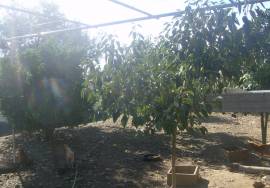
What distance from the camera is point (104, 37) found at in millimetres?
4781

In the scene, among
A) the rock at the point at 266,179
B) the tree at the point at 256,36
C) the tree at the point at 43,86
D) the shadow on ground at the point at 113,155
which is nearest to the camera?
the tree at the point at 256,36

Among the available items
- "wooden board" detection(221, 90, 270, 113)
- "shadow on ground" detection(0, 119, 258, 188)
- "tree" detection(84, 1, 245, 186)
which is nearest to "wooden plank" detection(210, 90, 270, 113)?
"wooden board" detection(221, 90, 270, 113)

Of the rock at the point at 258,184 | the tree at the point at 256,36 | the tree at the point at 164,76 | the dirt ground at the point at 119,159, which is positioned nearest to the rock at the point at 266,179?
the dirt ground at the point at 119,159

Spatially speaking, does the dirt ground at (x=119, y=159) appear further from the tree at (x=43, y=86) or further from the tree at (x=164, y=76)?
the tree at (x=164, y=76)

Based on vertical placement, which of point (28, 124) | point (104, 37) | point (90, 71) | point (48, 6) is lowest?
point (28, 124)

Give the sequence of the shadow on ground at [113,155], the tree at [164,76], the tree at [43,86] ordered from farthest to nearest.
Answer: the tree at [43,86]
the shadow on ground at [113,155]
the tree at [164,76]

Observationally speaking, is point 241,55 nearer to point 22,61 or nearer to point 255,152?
point 22,61

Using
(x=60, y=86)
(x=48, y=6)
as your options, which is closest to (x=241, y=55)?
(x=60, y=86)

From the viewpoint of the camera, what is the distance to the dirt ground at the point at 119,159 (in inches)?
307

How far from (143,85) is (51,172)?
4628mm

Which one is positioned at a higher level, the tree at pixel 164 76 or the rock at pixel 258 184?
the tree at pixel 164 76

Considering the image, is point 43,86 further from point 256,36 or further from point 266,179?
point 256,36

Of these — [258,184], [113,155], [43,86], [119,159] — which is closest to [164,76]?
[258,184]

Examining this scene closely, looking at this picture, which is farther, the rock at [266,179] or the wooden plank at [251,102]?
the rock at [266,179]
